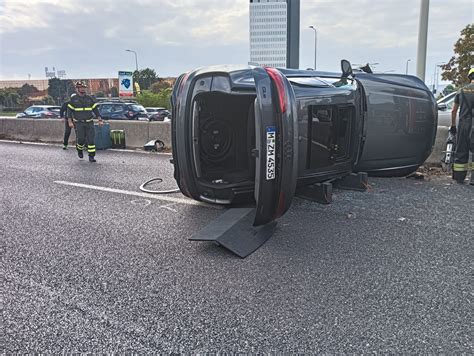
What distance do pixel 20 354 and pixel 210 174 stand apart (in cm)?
306

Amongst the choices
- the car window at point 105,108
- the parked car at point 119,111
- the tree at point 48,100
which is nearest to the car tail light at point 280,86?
the parked car at point 119,111

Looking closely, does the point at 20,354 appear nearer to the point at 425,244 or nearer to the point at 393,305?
the point at 393,305

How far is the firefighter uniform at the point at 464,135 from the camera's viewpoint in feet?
19.1

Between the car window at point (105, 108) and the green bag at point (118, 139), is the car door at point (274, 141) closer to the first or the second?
the green bag at point (118, 139)

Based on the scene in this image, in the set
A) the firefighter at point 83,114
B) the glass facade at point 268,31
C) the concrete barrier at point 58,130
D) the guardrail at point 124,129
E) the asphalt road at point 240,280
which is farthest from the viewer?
the glass facade at point 268,31

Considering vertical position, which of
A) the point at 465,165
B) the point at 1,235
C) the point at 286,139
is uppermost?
the point at 286,139

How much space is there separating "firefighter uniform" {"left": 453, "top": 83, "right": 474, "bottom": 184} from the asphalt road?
0.71 metres

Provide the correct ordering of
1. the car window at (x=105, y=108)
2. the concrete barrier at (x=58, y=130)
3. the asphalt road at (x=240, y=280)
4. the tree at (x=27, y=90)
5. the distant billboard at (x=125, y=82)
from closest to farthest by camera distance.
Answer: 1. the asphalt road at (x=240, y=280)
2. the concrete barrier at (x=58, y=130)
3. the car window at (x=105, y=108)
4. the distant billboard at (x=125, y=82)
5. the tree at (x=27, y=90)

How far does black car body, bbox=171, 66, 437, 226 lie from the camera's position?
11.5 ft

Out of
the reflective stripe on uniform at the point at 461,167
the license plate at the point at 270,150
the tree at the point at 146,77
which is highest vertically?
the tree at the point at 146,77

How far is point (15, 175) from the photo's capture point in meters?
7.59

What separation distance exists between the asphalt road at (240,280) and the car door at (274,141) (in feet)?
1.78

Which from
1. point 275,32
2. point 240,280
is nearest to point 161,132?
point 240,280

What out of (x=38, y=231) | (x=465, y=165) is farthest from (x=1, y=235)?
(x=465, y=165)
